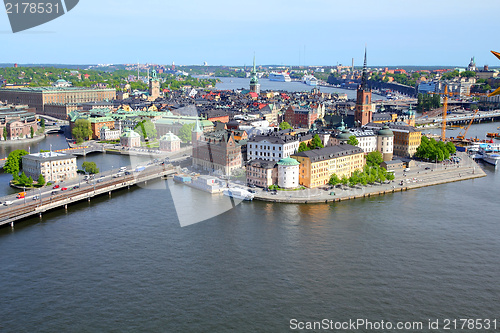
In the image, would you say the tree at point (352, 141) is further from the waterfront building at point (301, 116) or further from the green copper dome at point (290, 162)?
the waterfront building at point (301, 116)

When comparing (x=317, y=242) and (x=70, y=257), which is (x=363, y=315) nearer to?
(x=317, y=242)

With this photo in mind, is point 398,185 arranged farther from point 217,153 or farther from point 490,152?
point 490,152

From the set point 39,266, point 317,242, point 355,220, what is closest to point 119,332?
point 39,266

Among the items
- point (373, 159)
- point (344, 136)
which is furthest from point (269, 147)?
point (373, 159)

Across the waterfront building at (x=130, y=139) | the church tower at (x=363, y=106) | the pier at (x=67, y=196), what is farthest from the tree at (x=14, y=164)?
the church tower at (x=363, y=106)

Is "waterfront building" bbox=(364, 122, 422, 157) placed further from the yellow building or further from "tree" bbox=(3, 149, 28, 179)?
"tree" bbox=(3, 149, 28, 179)

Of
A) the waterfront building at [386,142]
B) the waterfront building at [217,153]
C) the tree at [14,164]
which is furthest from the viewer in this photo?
the waterfront building at [386,142]

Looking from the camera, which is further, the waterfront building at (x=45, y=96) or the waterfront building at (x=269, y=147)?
the waterfront building at (x=45, y=96)

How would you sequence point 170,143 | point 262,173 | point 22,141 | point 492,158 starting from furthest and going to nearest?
point 22,141, point 170,143, point 492,158, point 262,173
